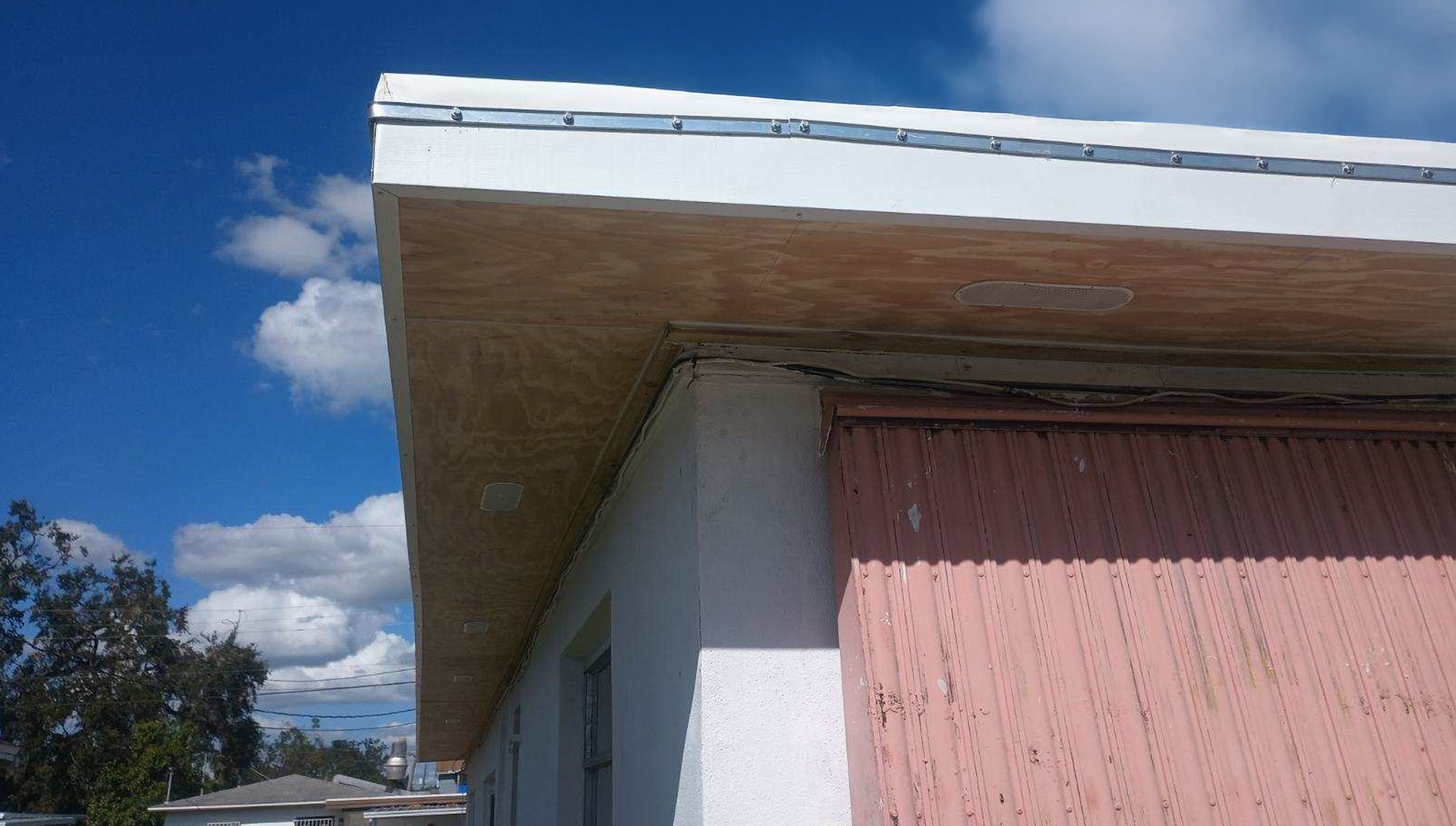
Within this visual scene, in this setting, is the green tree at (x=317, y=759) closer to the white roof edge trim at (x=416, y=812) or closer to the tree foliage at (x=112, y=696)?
the tree foliage at (x=112, y=696)

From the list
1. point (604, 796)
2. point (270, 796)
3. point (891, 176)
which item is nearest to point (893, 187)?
point (891, 176)

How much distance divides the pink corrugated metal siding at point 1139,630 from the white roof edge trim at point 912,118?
1.09 meters

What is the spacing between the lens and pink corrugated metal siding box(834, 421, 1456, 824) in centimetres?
284

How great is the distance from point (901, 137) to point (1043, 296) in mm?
864

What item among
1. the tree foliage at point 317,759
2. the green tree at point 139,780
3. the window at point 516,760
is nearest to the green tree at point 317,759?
the tree foliage at point 317,759

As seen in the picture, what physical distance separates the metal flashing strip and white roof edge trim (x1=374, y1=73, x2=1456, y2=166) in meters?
0.02

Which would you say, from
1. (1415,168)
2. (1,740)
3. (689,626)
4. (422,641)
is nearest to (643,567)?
(689,626)

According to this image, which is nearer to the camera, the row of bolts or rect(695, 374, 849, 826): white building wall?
the row of bolts

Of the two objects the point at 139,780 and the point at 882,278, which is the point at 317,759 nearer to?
the point at 139,780

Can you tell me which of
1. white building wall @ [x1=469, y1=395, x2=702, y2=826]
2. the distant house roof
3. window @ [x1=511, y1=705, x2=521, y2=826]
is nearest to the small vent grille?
white building wall @ [x1=469, y1=395, x2=702, y2=826]

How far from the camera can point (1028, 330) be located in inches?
135

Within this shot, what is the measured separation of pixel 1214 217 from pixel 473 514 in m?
4.07

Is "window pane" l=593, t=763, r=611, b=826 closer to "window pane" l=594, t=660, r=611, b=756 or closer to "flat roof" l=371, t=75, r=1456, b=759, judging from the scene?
"window pane" l=594, t=660, r=611, b=756

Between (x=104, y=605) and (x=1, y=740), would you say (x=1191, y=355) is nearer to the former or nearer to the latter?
(x=1, y=740)
